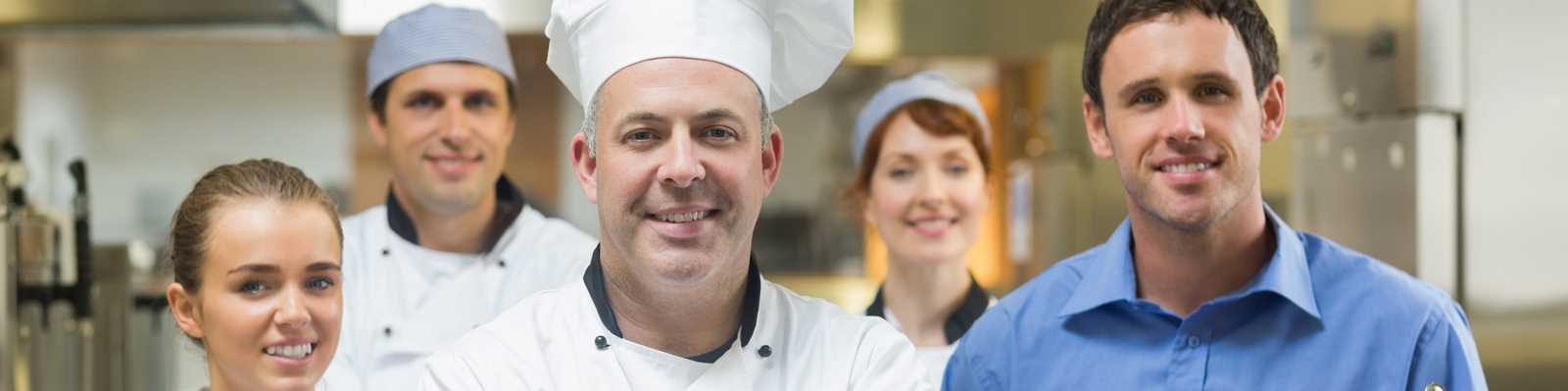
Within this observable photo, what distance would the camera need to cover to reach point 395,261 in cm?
239

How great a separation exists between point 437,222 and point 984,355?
38.8 inches

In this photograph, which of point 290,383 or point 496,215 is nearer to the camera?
point 290,383

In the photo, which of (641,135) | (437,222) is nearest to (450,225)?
(437,222)

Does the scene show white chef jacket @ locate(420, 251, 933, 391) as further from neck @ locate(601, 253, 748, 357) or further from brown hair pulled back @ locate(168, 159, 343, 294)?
brown hair pulled back @ locate(168, 159, 343, 294)

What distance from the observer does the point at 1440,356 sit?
1714mm

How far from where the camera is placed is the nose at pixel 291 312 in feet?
5.67

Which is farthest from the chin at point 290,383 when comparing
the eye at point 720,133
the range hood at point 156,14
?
the range hood at point 156,14

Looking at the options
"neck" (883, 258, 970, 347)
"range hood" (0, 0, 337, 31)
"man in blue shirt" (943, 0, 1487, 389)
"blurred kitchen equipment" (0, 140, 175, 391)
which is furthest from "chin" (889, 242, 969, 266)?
"range hood" (0, 0, 337, 31)

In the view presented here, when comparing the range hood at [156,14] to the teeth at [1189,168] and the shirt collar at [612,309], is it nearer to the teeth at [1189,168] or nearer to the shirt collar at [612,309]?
the shirt collar at [612,309]

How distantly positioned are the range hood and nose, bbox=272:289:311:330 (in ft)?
6.26

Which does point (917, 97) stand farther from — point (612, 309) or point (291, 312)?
point (291, 312)

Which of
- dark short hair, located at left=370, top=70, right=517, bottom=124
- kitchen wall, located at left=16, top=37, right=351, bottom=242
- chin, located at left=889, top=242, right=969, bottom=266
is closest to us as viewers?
dark short hair, located at left=370, top=70, right=517, bottom=124

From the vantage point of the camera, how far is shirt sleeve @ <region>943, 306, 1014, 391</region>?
1.95m

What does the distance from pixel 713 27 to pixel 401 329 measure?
1068mm
